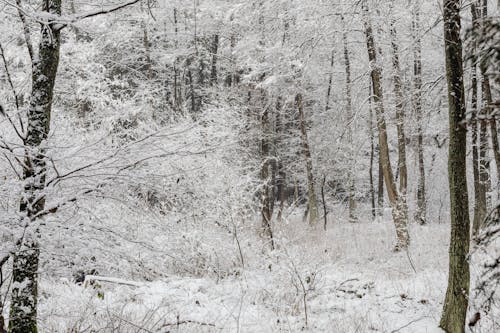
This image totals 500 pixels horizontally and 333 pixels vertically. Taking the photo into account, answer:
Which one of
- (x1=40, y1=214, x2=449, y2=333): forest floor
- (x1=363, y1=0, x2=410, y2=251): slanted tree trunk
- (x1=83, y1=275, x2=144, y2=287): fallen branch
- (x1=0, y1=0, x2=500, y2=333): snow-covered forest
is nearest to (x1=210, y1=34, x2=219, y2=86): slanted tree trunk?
(x1=0, y1=0, x2=500, y2=333): snow-covered forest

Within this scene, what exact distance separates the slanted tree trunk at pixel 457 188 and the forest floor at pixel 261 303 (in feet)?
1.50

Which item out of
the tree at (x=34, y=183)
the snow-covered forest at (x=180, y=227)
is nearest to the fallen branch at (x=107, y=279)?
the snow-covered forest at (x=180, y=227)

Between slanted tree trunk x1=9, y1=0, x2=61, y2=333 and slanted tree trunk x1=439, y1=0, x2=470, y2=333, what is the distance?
4041 mm

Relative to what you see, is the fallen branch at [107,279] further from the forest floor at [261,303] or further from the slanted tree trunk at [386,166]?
the slanted tree trunk at [386,166]

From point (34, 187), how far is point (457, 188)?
4.31m

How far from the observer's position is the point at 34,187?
340cm

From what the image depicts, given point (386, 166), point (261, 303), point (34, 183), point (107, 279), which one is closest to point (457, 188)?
point (261, 303)

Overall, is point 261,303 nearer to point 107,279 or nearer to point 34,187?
point 107,279

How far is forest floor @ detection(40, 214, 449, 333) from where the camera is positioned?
16.4ft

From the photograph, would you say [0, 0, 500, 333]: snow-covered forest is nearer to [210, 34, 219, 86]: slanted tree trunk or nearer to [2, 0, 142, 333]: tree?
[2, 0, 142, 333]: tree

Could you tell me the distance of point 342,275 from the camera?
8617 mm

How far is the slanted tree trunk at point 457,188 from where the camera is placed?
477cm

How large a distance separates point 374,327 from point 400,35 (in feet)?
33.4

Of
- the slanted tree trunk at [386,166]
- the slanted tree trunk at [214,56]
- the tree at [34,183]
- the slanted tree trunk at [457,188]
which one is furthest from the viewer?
the slanted tree trunk at [214,56]
